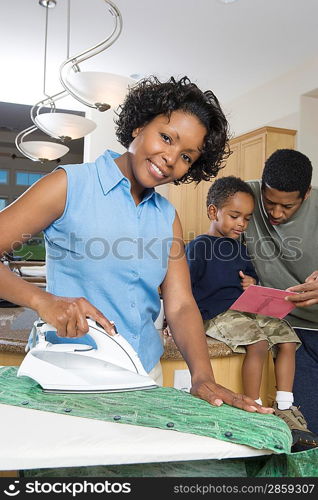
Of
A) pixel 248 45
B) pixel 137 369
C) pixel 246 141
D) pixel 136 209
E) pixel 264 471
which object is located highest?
pixel 248 45

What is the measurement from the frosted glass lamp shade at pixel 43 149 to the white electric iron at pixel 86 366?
3826mm

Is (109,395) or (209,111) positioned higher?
(209,111)

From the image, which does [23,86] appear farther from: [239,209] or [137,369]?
[137,369]

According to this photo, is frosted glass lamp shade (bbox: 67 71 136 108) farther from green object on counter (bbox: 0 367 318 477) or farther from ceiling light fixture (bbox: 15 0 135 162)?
green object on counter (bbox: 0 367 318 477)

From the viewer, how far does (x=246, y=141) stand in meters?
5.14

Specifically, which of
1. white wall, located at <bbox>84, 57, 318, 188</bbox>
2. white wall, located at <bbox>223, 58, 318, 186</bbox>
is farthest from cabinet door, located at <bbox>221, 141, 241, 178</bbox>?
white wall, located at <bbox>223, 58, 318, 186</bbox>

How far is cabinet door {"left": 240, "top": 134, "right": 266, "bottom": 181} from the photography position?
489 cm

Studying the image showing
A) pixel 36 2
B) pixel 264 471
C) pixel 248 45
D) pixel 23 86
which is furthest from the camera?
pixel 23 86

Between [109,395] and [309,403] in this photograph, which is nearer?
[109,395]

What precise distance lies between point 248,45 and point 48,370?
4117 millimetres

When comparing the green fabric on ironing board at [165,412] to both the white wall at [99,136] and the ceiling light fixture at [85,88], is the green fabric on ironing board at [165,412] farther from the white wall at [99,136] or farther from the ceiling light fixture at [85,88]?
the white wall at [99,136]

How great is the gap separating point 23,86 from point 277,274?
4.64 meters
